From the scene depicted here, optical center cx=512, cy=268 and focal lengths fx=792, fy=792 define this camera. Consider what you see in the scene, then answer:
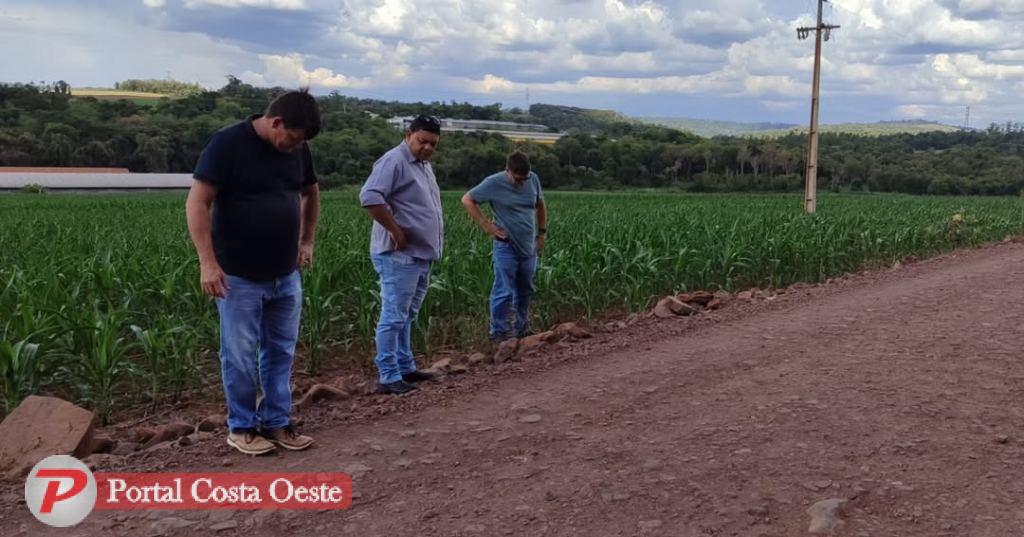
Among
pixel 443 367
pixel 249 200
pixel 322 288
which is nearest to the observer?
pixel 249 200

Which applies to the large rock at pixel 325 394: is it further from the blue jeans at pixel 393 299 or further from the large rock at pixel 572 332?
the large rock at pixel 572 332

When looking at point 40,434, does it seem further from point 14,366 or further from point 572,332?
point 572,332

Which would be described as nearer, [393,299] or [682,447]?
[682,447]

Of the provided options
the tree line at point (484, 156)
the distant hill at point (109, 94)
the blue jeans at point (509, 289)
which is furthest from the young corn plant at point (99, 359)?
the distant hill at point (109, 94)

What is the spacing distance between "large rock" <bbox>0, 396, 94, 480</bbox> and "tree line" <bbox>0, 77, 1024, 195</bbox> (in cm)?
5052

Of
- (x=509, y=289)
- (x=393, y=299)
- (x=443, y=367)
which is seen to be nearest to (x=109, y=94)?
(x=509, y=289)

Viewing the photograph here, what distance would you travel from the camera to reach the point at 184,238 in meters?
12.4

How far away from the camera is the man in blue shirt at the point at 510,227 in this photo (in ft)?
22.7

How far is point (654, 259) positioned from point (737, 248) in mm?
2275

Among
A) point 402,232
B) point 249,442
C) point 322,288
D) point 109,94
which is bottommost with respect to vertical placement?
point 249,442

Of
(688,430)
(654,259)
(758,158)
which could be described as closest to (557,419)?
(688,430)

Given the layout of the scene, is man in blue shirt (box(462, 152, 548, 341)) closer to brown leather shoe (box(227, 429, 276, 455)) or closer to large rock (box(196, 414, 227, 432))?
large rock (box(196, 414, 227, 432))

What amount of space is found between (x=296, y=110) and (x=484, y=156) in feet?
171

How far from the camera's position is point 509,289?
7.23m
